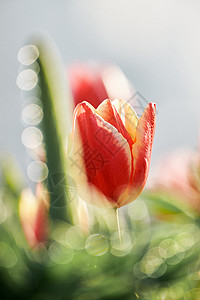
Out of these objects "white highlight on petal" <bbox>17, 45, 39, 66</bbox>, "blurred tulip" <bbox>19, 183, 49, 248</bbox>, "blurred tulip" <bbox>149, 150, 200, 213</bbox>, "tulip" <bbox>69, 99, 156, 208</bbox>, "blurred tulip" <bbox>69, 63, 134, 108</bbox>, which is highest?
"white highlight on petal" <bbox>17, 45, 39, 66</bbox>

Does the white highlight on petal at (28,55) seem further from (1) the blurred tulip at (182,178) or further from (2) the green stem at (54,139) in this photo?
(1) the blurred tulip at (182,178)

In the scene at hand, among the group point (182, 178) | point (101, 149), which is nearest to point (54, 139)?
point (101, 149)

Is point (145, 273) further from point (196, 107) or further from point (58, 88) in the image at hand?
point (196, 107)

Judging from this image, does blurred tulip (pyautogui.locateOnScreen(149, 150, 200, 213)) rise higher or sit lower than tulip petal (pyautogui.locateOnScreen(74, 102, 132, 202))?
lower

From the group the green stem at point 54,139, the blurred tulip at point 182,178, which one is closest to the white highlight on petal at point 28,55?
the green stem at point 54,139

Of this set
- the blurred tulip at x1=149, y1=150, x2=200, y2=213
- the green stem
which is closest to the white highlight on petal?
the green stem

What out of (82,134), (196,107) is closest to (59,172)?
(82,134)

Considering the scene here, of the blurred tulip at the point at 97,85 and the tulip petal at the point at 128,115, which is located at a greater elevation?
the blurred tulip at the point at 97,85

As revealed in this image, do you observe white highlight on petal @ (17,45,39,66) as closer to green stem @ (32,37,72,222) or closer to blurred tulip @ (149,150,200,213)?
green stem @ (32,37,72,222)

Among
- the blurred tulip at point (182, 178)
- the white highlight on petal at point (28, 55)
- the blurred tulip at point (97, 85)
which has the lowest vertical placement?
the blurred tulip at point (182, 178)
